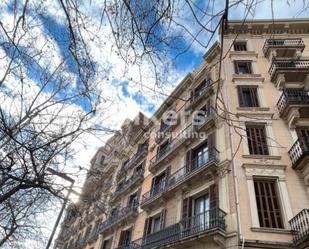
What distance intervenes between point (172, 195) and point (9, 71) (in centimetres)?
1044

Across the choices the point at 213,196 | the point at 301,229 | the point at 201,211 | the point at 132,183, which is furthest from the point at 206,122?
the point at 132,183

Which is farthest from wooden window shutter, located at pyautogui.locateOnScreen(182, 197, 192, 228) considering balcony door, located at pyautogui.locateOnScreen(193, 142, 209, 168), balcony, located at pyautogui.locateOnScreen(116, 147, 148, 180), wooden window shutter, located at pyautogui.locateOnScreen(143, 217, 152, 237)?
balcony, located at pyautogui.locateOnScreen(116, 147, 148, 180)

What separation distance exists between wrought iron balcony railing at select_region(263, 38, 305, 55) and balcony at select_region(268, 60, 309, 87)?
1902 millimetres

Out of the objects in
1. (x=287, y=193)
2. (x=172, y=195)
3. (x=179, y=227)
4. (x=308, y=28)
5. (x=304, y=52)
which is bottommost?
(x=179, y=227)

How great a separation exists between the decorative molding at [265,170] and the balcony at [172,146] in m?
4.86

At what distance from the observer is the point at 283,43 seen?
656 inches

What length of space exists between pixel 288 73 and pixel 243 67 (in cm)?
296

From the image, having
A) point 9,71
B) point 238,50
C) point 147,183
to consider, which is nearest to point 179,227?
point 147,183

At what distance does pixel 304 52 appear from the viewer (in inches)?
645

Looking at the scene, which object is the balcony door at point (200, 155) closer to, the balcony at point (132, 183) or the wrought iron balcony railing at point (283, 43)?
the balcony at point (132, 183)

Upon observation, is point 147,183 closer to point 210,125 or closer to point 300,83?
point 210,125

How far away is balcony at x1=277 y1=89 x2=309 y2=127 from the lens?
11.9 m

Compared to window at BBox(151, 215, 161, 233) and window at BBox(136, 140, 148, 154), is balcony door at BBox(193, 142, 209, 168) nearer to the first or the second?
window at BBox(151, 215, 161, 233)

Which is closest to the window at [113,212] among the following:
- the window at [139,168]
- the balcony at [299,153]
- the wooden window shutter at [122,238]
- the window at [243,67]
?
the wooden window shutter at [122,238]
